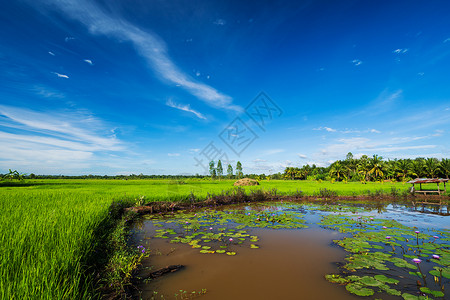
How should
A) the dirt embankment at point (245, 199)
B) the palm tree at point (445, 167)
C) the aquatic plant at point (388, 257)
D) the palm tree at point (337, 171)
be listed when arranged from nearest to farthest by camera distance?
the aquatic plant at point (388, 257) < the dirt embankment at point (245, 199) < the palm tree at point (445, 167) < the palm tree at point (337, 171)

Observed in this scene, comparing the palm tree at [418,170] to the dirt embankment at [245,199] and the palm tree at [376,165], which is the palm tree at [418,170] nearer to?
the palm tree at [376,165]

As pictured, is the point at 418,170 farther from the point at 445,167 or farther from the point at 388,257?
the point at 388,257

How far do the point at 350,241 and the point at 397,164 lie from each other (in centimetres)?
6000

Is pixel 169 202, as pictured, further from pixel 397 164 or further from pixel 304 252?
pixel 397 164

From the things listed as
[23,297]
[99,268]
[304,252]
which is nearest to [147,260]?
[99,268]

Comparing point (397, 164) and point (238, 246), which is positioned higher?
point (397, 164)

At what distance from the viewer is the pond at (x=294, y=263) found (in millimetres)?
3018

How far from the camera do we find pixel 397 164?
4834cm

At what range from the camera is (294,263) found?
411 cm

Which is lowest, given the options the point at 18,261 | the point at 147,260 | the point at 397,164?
the point at 147,260

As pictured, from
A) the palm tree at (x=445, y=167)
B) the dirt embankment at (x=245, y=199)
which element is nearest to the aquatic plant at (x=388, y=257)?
the dirt embankment at (x=245, y=199)

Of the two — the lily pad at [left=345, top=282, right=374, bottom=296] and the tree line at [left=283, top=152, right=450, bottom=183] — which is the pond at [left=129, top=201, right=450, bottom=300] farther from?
the tree line at [left=283, top=152, right=450, bottom=183]

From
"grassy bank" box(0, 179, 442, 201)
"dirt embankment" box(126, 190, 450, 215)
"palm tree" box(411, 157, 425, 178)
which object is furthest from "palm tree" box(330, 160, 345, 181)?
"dirt embankment" box(126, 190, 450, 215)

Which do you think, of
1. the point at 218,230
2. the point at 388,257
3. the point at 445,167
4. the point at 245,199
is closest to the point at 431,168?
the point at 445,167
